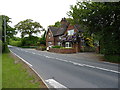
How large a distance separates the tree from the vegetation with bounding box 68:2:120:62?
47.8m

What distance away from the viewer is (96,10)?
1304cm

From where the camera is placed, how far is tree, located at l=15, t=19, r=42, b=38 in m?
59.8

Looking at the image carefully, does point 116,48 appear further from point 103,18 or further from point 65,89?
point 65,89

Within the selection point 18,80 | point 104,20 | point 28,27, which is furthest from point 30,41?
point 18,80

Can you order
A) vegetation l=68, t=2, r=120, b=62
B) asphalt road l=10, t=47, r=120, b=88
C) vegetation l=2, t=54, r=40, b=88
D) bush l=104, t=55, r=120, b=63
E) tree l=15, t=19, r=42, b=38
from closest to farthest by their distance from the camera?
1. vegetation l=2, t=54, r=40, b=88
2. asphalt road l=10, t=47, r=120, b=88
3. vegetation l=68, t=2, r=120, b=62
4. bush l=104, t=55, r=120, b=63
5. tree l=15, t=19, r=42, b=38

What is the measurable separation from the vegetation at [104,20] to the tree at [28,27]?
47.8 metres

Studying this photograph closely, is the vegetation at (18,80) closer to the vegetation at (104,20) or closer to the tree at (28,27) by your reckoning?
the vegetation at (104,20)

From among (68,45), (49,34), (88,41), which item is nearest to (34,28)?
(49,34)

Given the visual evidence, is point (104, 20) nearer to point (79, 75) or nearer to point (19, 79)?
point (79, 75)

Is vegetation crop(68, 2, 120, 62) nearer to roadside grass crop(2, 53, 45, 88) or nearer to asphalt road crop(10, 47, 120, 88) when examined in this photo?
asphalt road crop(10, 47, 120, 88)

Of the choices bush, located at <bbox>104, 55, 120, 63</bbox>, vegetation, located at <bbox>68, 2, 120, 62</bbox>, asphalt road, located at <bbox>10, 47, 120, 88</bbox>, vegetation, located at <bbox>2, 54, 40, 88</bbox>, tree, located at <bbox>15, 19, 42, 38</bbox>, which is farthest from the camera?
tree, located at <bbox>15, 19, 42, 38</bbox>

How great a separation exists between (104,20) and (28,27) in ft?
165

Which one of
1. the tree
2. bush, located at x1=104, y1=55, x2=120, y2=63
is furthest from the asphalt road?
the tree

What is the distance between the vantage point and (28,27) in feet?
197
